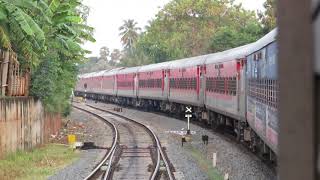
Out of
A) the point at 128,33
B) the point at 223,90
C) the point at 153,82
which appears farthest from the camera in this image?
the point at 128,33

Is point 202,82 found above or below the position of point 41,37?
below

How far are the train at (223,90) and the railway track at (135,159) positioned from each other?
279 cm

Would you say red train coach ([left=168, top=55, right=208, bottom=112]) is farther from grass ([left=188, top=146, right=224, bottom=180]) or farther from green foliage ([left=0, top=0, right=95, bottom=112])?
grass ([left=188, top=146, right=224, bottom=180])

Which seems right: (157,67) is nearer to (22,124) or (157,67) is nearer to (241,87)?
(22,124)

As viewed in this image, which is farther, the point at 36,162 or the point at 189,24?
the point at 189,24

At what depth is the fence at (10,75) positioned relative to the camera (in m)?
19.2

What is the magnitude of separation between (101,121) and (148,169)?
19305 mm

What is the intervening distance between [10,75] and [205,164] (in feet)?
25.2

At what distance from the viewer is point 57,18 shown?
899 inches

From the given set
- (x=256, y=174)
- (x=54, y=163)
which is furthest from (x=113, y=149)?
(x=256, y=174)

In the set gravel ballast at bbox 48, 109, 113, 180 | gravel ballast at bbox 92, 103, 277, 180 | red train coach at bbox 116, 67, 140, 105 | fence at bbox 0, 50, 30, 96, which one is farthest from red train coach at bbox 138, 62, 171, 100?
fence at bbox 0, 50, 30, 96

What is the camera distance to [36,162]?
57.3ft

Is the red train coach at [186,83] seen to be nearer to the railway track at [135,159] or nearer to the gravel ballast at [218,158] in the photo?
the gravel ballast at [218,158]

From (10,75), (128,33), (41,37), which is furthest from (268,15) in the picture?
(128,33)
